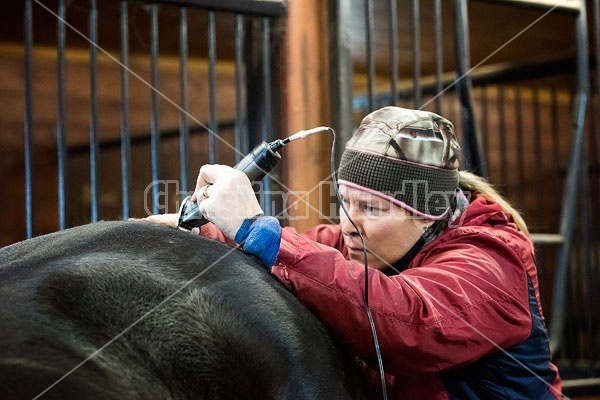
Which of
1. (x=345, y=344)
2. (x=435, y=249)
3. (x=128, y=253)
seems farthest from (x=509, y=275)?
(x=128, y=253)

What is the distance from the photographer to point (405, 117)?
4.03ft

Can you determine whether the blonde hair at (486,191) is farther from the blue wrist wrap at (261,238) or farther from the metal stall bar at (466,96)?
the metal stall bar at (466,96)

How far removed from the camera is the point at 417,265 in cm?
123

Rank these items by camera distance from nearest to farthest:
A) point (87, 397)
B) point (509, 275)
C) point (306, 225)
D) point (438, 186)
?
1. point (87, 397)
2. point (509, 275)
3. point (438, 186)
4. point (306, 225)

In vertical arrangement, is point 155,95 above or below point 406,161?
above

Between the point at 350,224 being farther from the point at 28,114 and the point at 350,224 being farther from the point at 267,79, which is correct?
the point at 28,114

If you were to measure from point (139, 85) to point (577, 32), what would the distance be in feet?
9.15

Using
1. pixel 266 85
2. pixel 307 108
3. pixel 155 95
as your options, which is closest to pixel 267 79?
pixel 266 85

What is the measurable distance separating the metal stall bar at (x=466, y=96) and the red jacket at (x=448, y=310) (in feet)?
2.79

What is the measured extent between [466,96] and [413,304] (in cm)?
122

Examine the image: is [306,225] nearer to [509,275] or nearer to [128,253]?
[509,275]

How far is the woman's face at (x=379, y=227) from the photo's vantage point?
4.05 feet

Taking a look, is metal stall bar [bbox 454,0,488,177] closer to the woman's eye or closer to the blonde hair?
the blonde hair

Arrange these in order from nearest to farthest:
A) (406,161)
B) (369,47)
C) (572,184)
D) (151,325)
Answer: (151,325) → (406,161) → (369,47) → (572,184)
